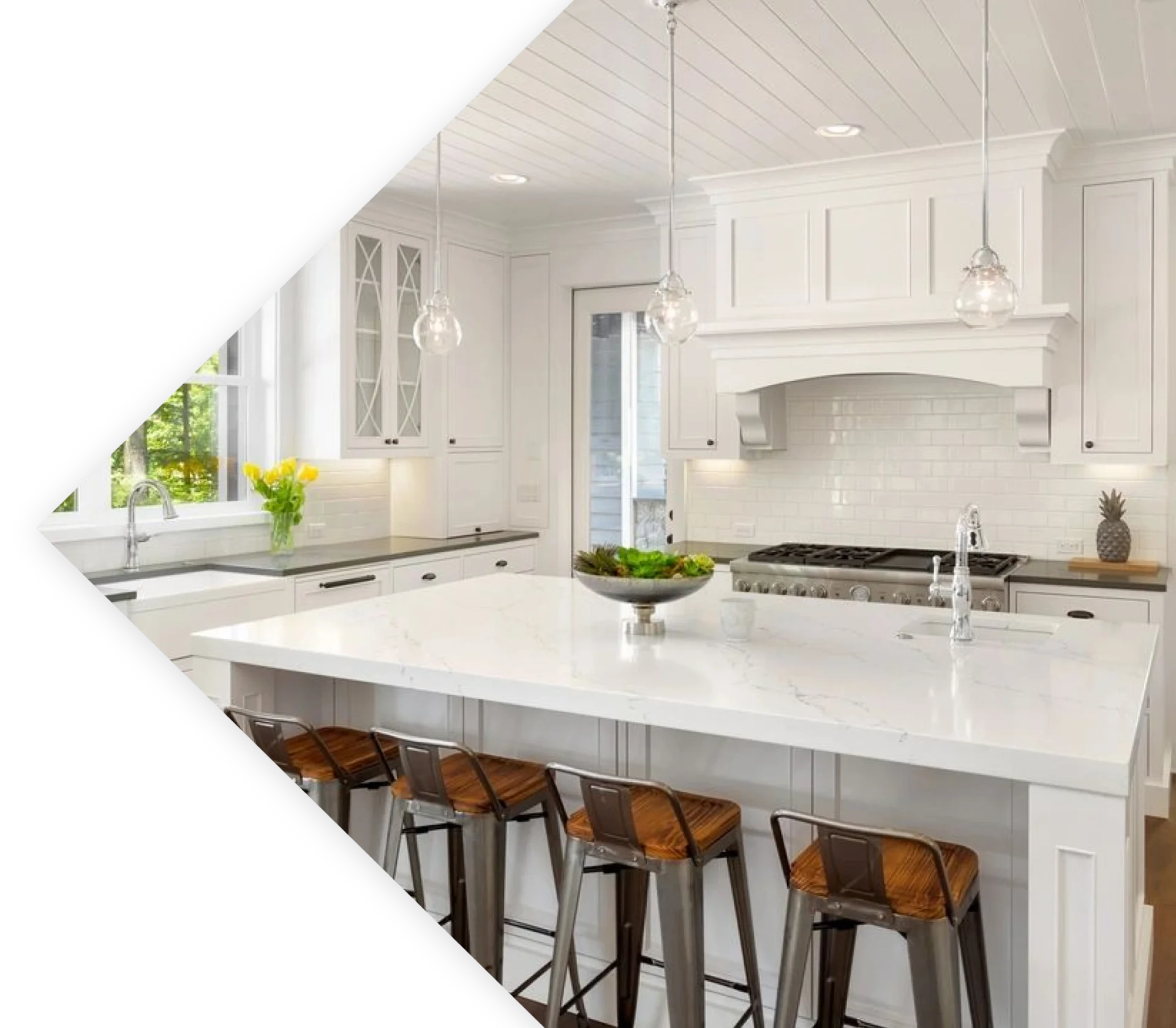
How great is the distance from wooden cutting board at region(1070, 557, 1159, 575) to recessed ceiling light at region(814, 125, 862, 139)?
192cm

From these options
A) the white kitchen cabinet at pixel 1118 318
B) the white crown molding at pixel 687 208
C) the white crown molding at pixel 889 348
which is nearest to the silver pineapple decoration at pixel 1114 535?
the white kitchen cabinet at pixel 1118 318

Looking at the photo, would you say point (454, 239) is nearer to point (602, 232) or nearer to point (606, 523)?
point (602, 232)

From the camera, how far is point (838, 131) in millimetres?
3980

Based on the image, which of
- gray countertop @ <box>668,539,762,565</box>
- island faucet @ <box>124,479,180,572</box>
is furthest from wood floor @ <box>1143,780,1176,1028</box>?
island faucet @ <box>124,479,180,572</box>

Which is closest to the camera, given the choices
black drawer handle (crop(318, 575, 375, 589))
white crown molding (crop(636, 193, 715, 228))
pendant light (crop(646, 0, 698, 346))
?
pendant light (crop(646, 0, 698, 346))

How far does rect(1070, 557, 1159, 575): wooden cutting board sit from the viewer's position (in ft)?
14.0

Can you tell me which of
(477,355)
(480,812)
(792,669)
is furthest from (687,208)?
(480,812)

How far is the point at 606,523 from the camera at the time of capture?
5797mm

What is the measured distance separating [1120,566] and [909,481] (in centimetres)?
98

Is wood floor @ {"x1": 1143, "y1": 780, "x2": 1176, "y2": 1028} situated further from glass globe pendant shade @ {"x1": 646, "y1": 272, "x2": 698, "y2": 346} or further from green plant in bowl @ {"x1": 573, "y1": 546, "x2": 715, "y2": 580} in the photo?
glass globe pendant shade @ {"x1": 646, "y1": 272, "x2": 698, "y2": 346}

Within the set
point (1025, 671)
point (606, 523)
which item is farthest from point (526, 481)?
point (1025, 671)

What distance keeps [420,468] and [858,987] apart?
12.2 ft

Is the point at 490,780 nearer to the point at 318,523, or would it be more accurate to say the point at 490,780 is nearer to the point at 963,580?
the point at 963,580

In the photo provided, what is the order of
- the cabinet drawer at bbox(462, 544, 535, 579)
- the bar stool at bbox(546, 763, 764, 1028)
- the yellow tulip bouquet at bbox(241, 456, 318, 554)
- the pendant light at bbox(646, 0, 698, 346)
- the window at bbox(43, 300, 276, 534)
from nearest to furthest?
the bar stool at bbox(546, 763, 764, 1028) < the pendant light at bbox(646, 0, 698, 346) < the window at bbox(43, 300, 276, 534) < the yellow tulip bouquet at bbox(241, 456, 318, 554) < the cabinet drawer at bbox(462, 544, 535, 579)
